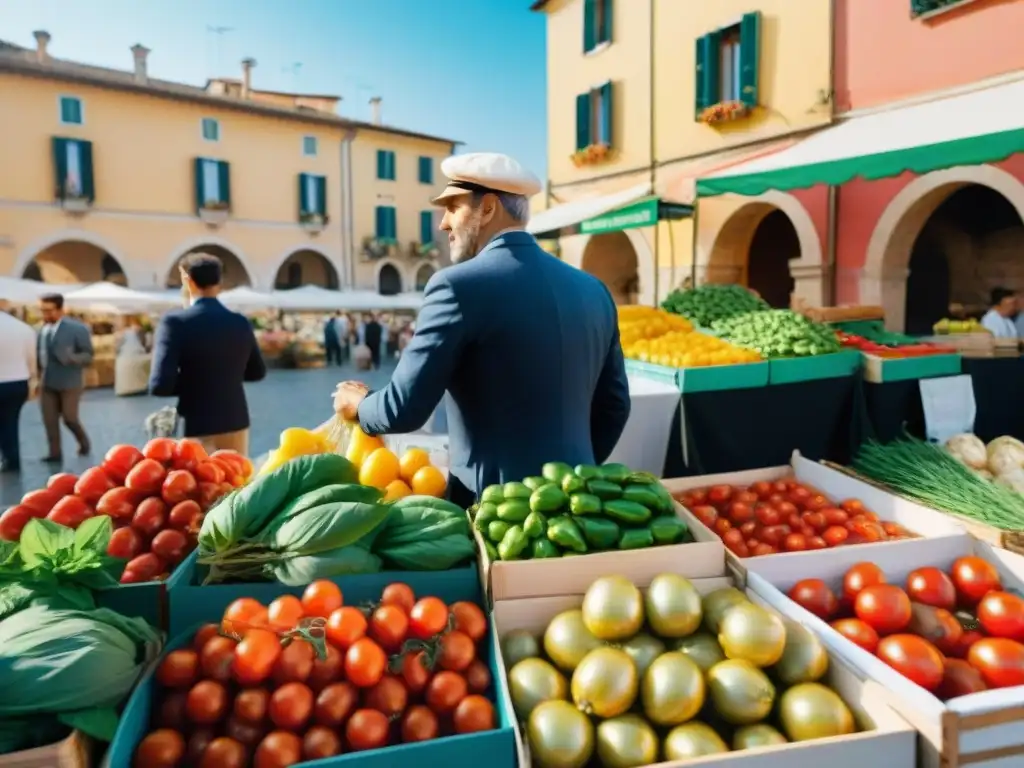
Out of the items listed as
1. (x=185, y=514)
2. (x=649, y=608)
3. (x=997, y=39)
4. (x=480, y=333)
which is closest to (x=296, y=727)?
(x=649, y=608)

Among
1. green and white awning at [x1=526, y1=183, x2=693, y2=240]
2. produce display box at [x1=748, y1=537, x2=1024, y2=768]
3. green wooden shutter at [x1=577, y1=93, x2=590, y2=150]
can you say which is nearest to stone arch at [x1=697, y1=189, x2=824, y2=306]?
green and white awning at [x1=526, y1=183, x2=693, y2=240]

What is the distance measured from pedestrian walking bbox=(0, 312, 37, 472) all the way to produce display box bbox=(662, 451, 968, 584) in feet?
18.1

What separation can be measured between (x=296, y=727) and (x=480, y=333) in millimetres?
1036

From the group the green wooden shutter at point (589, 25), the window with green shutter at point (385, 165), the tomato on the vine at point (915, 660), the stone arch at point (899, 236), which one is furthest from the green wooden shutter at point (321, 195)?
the tomato on the vine at point (915, 660)

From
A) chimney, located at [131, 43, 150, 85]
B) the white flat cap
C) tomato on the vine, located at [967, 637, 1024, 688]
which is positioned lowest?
tomato on the vine, located at [967, 637, 1024, 688]

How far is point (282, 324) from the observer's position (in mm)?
26188

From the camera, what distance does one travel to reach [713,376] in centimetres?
440

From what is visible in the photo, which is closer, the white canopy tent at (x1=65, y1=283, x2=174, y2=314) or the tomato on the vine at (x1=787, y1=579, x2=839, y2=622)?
the tomato on the vine at (x1=787, y1=579, x2=839, y2=622)

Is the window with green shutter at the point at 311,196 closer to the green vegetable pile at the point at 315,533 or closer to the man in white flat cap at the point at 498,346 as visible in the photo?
the man in white flat cap at the point at 498,346

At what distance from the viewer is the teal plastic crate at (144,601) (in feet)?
5.14

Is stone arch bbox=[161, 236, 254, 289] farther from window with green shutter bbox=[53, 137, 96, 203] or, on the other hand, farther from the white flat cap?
the white flat cap

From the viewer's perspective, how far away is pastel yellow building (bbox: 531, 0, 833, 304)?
9.94 metres

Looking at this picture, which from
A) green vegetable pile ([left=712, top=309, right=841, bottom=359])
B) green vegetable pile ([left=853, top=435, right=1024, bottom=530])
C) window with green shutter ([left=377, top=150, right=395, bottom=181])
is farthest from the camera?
window with green shutter ([left=377, top=150, right=395, bottom=181])

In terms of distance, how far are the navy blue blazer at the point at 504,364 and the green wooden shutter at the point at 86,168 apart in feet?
80.5
